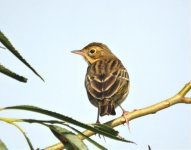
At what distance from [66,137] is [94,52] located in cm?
971

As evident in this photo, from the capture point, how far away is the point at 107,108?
23.7ft

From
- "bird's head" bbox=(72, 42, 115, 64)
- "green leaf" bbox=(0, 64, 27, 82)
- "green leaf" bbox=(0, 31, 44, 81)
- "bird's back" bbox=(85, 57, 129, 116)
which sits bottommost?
"green leaf" bbox=(0, 64, 27, 82)

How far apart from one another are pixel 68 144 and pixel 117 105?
575cm

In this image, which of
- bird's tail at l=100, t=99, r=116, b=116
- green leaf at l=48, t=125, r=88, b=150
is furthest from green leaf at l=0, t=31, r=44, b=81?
bird's tail at l=100, t=99, r=116, b=116

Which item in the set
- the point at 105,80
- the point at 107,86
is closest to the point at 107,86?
the point at 107,86

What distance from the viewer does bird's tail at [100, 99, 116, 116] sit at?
710cm

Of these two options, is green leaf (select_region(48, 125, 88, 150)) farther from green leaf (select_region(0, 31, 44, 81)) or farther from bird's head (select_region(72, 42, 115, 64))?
bird's head (select_region(72, 42, 115, 64))

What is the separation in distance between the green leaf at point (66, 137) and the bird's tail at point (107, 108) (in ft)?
15.5

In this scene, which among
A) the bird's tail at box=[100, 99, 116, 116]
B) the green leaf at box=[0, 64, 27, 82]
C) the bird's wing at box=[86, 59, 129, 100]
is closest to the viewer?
the green leaf at box=[0, 64, 27, 82]

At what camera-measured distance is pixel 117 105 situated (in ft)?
26.2

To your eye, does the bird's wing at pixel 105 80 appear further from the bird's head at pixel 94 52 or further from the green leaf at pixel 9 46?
the green leaf at pixel 9 46

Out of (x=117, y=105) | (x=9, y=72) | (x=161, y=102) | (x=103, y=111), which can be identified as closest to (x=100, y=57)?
(x=117, y=105)

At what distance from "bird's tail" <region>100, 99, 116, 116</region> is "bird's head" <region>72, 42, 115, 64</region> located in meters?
4.29

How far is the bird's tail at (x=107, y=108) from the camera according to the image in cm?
710
